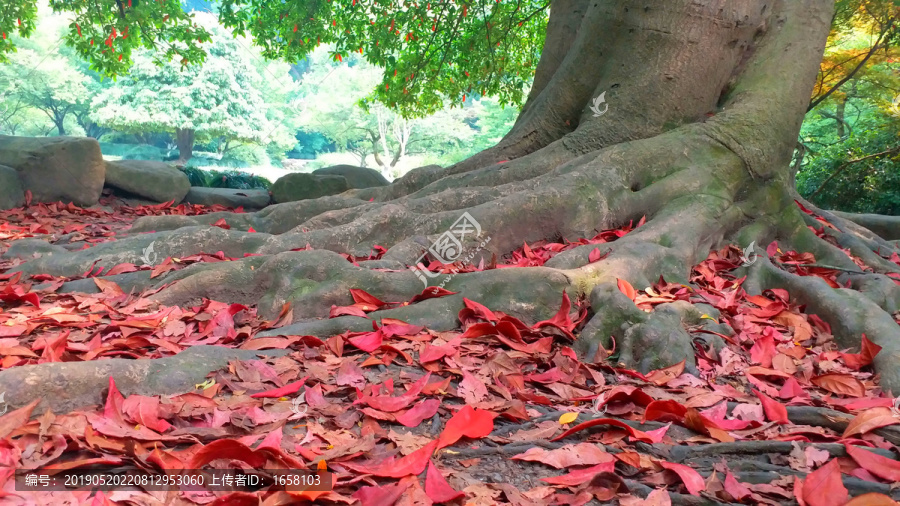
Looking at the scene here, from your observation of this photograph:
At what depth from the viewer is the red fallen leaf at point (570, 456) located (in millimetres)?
1473

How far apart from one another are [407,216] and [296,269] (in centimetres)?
103

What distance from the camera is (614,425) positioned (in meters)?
1.63

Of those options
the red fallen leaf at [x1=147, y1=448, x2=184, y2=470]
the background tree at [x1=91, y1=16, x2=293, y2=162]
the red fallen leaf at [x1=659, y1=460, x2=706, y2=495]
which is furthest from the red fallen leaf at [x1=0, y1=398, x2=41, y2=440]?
the background tree at [x1=91, y1=16, x2=293, y2=162]

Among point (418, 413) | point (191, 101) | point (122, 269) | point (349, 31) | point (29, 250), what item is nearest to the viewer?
point (418, 413)

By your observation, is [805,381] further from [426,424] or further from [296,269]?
[296,269]

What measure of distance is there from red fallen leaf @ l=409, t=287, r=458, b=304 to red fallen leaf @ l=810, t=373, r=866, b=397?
4.73ft

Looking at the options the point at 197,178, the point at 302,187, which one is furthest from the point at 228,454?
the point at 197,178

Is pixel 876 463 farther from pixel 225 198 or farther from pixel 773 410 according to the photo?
pixel 225 198

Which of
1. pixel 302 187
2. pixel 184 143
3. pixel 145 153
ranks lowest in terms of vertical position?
pixel 302 187

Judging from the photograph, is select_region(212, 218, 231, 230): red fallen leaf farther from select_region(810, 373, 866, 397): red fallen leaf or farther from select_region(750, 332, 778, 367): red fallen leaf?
select_region(810, 373, 866, 397): red fallen leaf

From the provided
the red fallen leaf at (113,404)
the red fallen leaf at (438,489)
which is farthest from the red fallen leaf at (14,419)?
the red fallen leaf at (438,489)

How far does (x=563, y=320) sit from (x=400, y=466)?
3.82 feet

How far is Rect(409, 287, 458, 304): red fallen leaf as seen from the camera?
2561 mm

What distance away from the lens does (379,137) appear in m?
25.5
